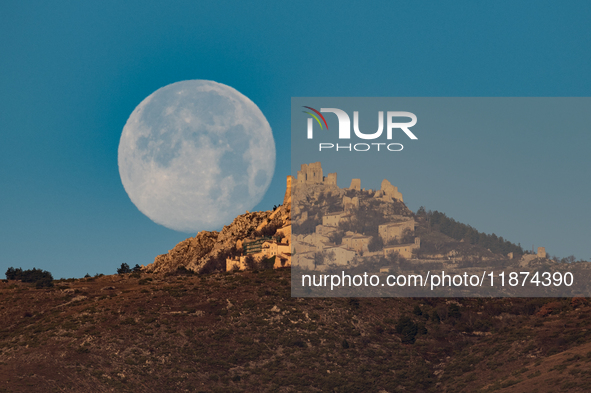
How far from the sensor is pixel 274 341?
76.8 meters

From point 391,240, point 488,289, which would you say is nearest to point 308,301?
point 488,289

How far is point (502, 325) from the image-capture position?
85.2 meters

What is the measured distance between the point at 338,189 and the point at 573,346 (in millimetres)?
131188

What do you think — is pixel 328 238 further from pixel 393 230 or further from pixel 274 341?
pixel 274 341

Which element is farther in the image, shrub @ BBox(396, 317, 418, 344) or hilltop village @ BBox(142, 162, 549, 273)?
hilltop village @ BBox(142, 162, 549, 273)

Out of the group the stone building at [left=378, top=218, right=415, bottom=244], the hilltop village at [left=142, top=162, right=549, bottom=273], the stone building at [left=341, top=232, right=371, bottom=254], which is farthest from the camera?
the stone building at [left=378, top=218, right=415, bottom=244]

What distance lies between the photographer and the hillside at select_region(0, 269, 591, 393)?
63.1m

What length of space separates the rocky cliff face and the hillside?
1920 inches

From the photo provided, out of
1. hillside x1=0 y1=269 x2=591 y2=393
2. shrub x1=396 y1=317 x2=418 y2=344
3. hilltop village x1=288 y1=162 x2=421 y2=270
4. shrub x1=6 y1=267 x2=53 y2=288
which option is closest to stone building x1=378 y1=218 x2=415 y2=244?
hilltop village x1=288 y1=162 x2=421 y2=270

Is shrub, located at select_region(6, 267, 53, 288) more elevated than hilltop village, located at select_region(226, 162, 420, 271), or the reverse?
hilltop village, located at select_region(226, 162, 420, 271)

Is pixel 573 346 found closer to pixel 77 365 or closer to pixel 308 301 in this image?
pixel 308 301

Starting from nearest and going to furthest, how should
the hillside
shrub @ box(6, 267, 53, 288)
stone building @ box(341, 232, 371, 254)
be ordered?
the hillside → shrub @ box(6, 267, 53, 288) → stone building @ box(341, 232, 371, 254)

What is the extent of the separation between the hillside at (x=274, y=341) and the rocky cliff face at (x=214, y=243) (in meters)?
48.8

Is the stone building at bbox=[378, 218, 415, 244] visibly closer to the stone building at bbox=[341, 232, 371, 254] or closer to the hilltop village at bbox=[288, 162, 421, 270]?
the hilltop village at bbox=[288, 162, 421, 270]
